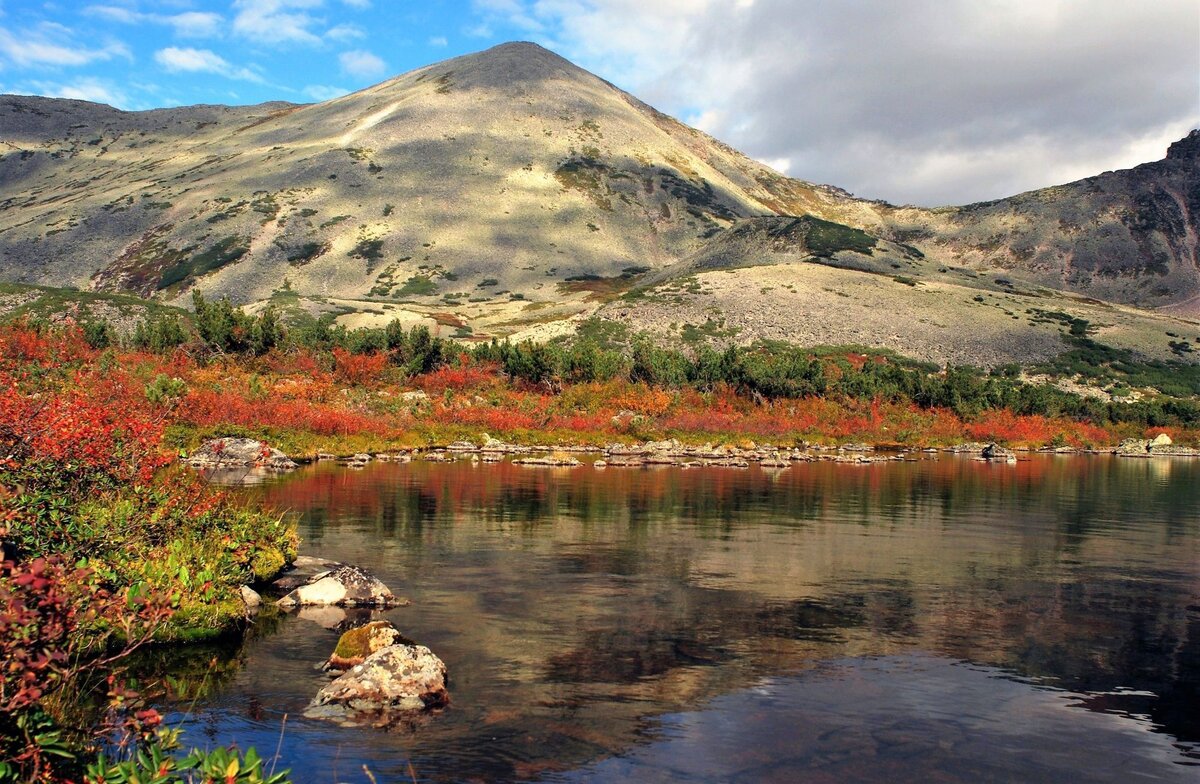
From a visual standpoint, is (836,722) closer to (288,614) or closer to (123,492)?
(288,614)

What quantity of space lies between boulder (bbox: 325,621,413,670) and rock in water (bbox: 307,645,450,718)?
902 mm

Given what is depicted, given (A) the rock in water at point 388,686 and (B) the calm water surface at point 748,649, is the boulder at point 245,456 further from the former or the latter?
(A) the rock in water at point 388,686

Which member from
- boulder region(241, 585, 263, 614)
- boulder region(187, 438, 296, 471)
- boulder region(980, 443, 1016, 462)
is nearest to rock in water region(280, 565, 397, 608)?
boulder region(241, 585, 263, 614)

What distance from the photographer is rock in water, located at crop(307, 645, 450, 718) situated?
15688 millimetres

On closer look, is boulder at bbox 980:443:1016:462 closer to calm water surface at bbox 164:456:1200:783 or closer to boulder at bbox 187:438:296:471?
calm water surface at bbox 164:456:1200:783

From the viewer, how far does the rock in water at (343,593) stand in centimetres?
2264

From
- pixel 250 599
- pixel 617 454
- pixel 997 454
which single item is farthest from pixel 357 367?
pixel 250 599

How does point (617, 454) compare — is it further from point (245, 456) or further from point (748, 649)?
point (748, 649)

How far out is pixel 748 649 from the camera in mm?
Result: 20047

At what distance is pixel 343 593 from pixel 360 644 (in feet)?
18.2

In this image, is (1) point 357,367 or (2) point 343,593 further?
(1) point 357,367

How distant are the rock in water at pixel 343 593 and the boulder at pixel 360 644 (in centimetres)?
473

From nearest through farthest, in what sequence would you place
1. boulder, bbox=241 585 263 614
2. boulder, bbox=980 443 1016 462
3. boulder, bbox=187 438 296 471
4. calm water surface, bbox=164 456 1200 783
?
calm water surface, bbox=164 456 1200 783 → boulder, bbox=241 585 263 614 → boulder, bbox=187 438 296 471 → boulder, bbox=980 443 1016 462

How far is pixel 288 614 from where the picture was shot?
862 inches
